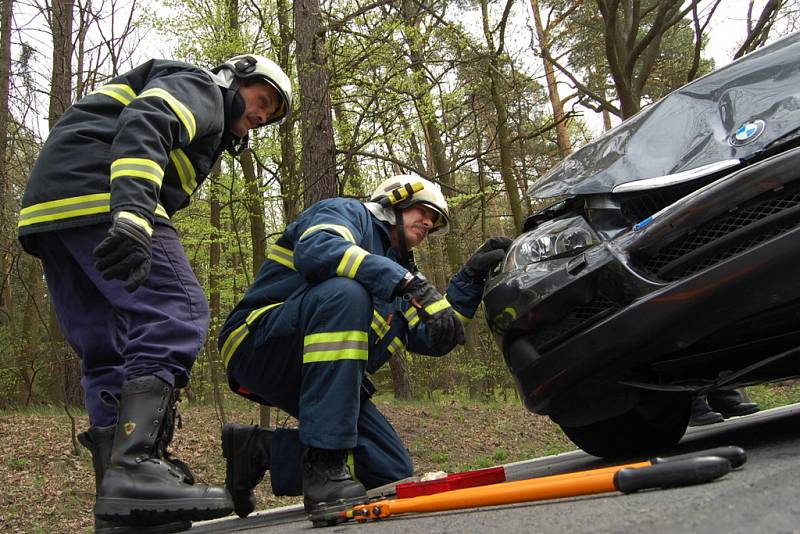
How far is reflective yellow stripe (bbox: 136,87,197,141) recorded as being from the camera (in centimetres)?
270

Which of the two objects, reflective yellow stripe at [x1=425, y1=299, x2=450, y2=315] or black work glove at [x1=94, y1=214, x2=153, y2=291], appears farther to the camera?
reflective yellow stripe at [x1=425, y1=299, x2=450, y2=315]

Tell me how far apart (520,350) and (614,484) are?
3.16 feet

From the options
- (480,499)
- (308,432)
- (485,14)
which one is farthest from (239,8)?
(480,499)

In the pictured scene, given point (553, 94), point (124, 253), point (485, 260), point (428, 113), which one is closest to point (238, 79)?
point (124, 253)

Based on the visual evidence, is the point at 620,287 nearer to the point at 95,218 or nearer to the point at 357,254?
the point at 357,254

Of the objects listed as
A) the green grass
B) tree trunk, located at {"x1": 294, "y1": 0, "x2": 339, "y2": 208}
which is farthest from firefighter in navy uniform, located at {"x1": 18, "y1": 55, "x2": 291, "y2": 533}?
the green grass

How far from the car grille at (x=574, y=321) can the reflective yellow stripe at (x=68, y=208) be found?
165 cm

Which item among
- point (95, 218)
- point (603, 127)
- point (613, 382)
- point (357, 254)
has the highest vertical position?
point (603, 127)

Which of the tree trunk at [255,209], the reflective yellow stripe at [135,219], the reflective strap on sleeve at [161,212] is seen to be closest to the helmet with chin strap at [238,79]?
the reflective strap on sleeve at [161,212]

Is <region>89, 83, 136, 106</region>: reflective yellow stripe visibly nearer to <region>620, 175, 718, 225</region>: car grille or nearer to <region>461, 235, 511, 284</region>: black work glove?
<region>461, 235, 511, 284</region>: black work glove

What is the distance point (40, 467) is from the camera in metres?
6.33

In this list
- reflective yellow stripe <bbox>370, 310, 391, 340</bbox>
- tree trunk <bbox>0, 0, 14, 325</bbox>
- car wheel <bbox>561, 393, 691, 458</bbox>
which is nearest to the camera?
car wheel <bbox>561, 393, 691, 458</bbox>

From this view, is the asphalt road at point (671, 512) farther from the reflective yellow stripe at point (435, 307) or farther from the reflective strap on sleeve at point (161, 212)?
the reflective strap on sleeve at point (161, 212)

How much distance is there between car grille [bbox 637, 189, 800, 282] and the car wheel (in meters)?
1.01
